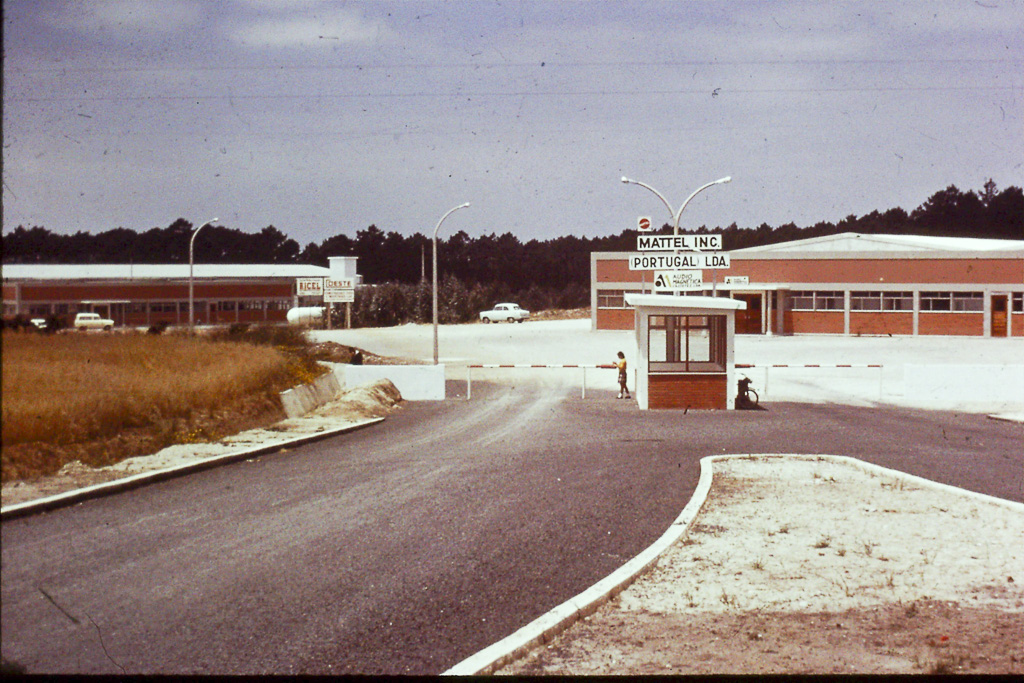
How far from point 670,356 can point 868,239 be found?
20.6m

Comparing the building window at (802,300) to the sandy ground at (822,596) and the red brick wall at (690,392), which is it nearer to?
the red brick wall at (690,392)

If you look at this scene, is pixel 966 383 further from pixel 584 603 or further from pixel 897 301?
pixel 584 603

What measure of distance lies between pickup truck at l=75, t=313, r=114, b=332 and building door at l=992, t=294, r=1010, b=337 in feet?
162

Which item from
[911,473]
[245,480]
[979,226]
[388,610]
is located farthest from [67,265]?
[979,226]

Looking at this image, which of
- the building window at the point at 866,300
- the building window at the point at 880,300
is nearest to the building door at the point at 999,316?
the building window at the point at 880,300

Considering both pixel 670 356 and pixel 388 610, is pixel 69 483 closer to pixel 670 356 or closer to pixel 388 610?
pixel 388 610

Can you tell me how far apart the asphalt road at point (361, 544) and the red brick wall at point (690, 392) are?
5.70 m

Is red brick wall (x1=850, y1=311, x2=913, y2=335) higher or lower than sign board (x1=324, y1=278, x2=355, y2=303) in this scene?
lower

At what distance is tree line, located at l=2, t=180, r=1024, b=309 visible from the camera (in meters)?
4.50

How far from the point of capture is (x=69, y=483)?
333 cm

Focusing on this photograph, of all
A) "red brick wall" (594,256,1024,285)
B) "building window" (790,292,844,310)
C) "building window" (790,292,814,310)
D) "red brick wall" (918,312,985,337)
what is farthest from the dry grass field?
"red brick wall" (918,312,985,337)

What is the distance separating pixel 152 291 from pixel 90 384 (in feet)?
8.01

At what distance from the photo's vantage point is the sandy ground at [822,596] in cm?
597

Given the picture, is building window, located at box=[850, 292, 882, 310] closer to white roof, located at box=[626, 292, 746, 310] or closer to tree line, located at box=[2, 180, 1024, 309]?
tree line, located at box=[2, 180, 1024, 309]
